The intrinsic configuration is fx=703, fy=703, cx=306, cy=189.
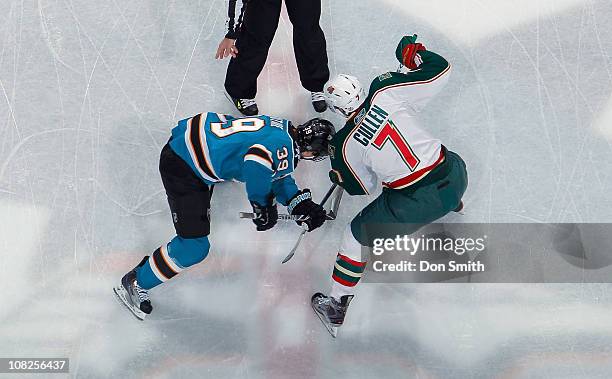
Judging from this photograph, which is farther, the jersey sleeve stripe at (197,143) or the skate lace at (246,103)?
the skate lace at (246,103)

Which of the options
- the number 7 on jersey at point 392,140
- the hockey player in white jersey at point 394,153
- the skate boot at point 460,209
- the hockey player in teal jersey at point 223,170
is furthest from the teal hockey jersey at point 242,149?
the skate boot at point 460,209

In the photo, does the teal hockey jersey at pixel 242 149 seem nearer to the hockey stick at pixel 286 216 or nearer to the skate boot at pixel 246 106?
the hockey stick at pixel 286 216

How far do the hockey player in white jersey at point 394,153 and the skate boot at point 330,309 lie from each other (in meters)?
0.25

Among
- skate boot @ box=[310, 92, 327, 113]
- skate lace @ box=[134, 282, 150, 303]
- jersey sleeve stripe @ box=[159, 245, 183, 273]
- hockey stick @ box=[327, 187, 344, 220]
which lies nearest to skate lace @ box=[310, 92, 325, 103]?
skate boot @ box=[310, 92, 327, 113]

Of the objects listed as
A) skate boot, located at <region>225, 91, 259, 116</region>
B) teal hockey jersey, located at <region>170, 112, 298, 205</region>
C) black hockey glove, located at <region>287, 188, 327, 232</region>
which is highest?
teal hockey jersey, located at <region>170, 112, 298, 205</region>

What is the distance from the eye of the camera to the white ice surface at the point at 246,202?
4.07m

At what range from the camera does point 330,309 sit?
402 centimetres

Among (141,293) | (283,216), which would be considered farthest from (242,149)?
(141,293)

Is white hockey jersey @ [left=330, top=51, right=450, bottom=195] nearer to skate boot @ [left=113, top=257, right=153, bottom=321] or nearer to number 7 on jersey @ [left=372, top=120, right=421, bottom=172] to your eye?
number 7 on jersey @ [left=372, top=120, right=421, bottom=172]

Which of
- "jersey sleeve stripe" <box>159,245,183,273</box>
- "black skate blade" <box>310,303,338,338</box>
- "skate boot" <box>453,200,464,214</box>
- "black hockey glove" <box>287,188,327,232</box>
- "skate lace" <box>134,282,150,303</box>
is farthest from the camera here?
"skate boot" <box>453,200,464,214</box>

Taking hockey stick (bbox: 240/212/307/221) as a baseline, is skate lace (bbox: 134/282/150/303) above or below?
below

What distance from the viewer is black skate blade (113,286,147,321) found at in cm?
402

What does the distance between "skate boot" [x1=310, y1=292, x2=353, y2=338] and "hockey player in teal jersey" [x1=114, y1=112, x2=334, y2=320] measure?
0.53 m

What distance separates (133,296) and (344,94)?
1663 mm
